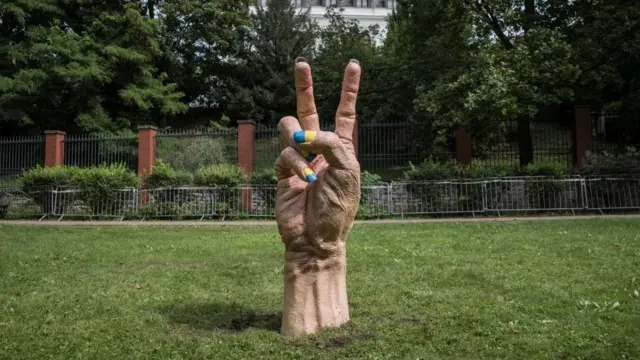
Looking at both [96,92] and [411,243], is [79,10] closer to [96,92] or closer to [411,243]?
[96,92]

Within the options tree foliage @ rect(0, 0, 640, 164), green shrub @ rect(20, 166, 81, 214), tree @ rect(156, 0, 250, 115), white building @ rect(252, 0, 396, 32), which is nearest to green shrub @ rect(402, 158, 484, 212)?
tree foliage @ rect(0, 0, 640, 164)

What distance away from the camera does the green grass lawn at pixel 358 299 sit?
15.4 feet

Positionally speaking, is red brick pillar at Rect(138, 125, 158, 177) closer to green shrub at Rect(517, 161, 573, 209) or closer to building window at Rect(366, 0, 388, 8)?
green shrub at Rect(517, 161, 573, 209)

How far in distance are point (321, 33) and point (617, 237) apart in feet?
85.6

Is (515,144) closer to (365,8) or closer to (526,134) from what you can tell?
(526,134)

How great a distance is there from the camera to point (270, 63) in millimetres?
34000

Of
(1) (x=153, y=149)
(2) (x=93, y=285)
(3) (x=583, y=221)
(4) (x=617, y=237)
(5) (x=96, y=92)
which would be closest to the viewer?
(2) (x=93, y=285)

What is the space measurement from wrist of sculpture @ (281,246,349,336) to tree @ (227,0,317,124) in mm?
28393

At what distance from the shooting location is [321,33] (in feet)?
111

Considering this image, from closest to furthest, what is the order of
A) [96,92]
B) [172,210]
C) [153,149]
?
[172,210] < [153,149] < [96,92]

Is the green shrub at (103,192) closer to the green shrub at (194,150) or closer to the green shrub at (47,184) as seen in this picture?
the green shrub at (47,184)

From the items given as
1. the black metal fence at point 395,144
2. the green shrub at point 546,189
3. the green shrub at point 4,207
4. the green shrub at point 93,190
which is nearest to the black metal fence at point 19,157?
the black metal fence at point 395,144

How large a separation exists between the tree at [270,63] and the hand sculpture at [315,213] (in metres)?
28.1

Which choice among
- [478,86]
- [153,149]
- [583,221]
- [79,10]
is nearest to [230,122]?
[79,10]
